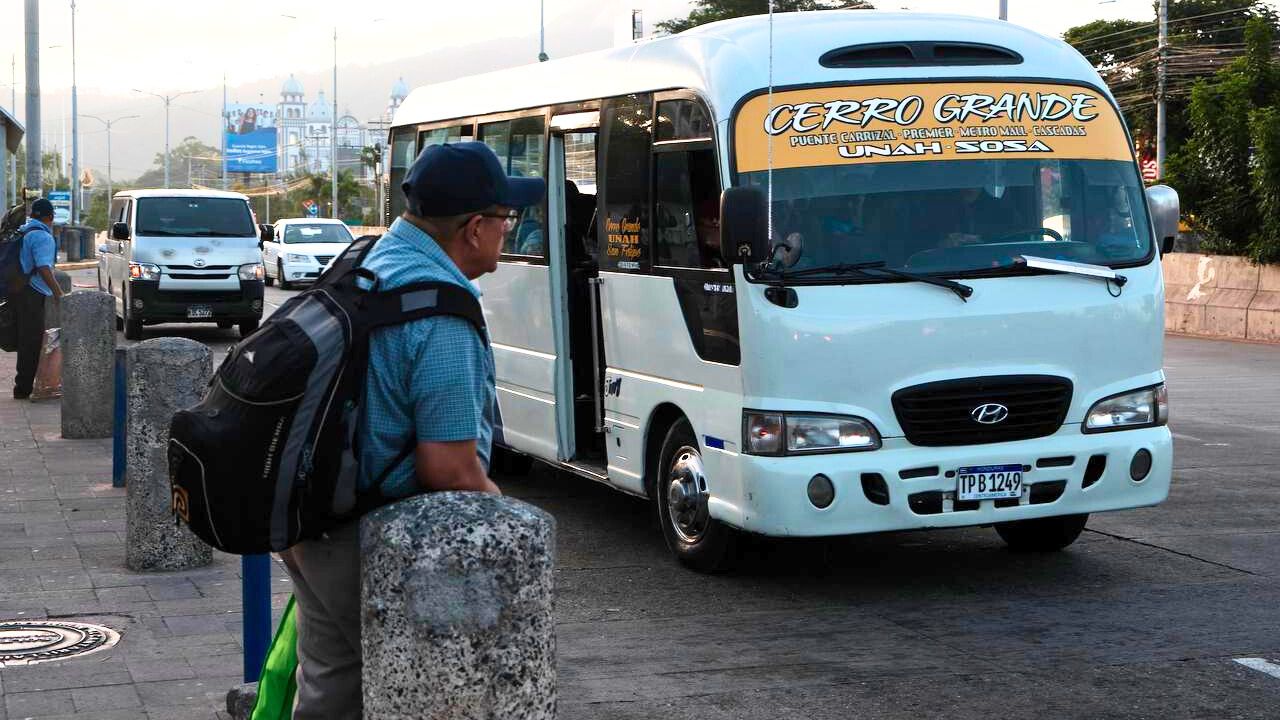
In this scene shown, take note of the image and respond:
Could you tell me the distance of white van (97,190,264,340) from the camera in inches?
899

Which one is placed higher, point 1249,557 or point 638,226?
point 638,226

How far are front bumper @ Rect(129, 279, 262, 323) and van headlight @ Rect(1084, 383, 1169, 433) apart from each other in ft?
56.6

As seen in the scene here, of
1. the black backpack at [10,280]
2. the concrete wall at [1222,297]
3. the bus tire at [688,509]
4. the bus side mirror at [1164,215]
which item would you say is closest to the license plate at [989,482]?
the bus tire at [688,509]

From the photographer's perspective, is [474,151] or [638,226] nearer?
[474,151]

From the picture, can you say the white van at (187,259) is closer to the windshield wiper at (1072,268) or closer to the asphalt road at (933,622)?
the asphalt road at (933,622)

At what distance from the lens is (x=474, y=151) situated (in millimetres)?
3590

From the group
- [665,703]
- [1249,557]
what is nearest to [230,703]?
[665,703]

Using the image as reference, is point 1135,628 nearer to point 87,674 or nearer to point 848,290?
point 848,290

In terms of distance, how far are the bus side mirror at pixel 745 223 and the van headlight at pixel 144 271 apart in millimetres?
16961

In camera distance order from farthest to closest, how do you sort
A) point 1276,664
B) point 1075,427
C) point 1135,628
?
1. point 1075,427
2. point 1135,628
3. point 1276,664

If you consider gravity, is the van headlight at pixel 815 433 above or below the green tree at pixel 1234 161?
below

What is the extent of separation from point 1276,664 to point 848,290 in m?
2.29

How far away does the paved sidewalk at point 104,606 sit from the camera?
5.79m

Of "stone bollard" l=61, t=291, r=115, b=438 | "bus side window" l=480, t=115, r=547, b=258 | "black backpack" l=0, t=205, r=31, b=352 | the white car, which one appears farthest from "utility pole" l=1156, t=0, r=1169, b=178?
"bus side window" l=480, t=115, r=547, b=258
